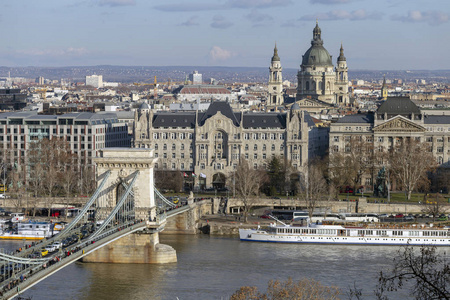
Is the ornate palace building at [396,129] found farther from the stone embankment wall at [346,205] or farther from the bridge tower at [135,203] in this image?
the bridge tower at [135,203]

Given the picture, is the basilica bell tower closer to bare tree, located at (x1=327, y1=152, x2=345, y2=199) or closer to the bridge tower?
bare tree, located at (x1=327, y1=152, x2=345, y2=199)

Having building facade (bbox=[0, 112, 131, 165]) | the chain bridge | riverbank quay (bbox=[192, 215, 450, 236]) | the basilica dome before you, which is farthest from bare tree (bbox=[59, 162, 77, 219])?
the basilica dome

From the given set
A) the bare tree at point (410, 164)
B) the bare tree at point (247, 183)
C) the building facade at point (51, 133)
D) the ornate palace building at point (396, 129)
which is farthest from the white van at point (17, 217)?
the ornate palace building at point (396, 129)

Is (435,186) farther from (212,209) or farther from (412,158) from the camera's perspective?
(212,209)

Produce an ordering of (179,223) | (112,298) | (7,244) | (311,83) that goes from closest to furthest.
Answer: (112,298) → (7,244) → (179,223) → (311,83)

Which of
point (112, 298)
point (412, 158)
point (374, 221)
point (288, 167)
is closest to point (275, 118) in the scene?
point (288, 167)

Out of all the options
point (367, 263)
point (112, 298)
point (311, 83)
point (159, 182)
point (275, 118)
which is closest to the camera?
point (112, 298)
